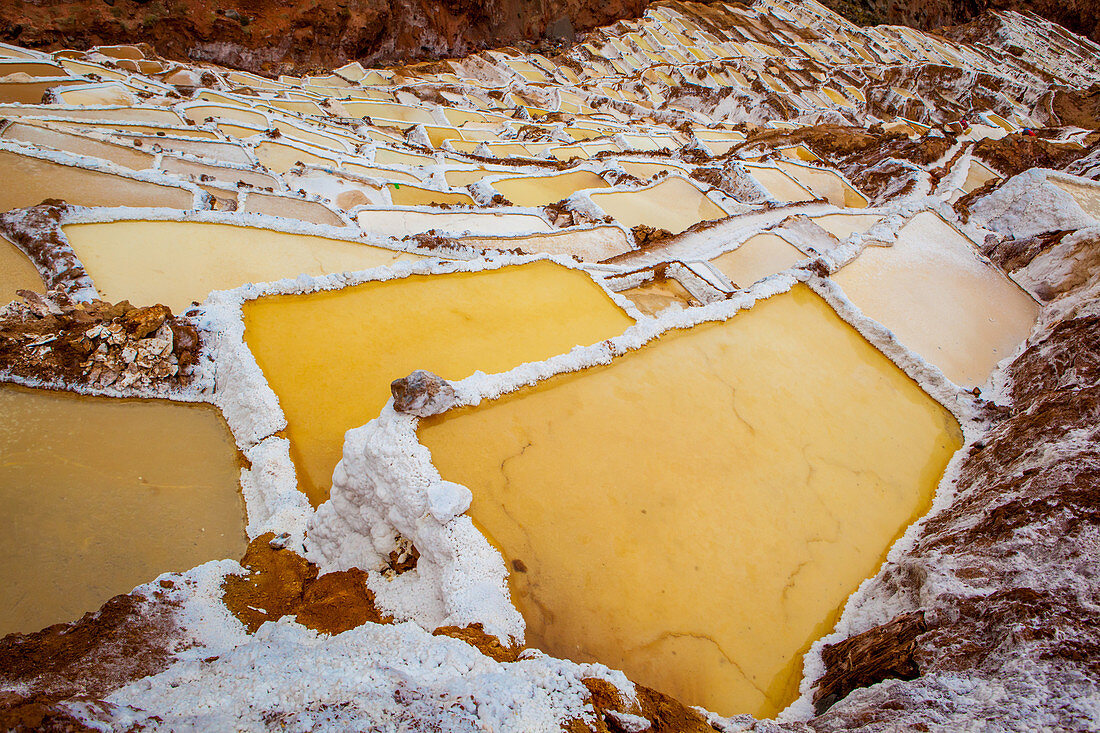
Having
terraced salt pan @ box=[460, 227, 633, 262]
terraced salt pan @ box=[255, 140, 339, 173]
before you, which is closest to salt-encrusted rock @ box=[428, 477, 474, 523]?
terraced salt pan @ box=[460, 227, 633, 262]

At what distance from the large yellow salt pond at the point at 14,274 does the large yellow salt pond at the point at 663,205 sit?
9.93 metres

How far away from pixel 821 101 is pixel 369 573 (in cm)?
3075

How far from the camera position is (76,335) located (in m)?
5.23

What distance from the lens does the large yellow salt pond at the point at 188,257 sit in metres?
6.49

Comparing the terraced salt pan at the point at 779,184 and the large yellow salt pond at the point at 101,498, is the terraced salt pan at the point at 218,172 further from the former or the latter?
the terraced salt pan at the point at 779,184

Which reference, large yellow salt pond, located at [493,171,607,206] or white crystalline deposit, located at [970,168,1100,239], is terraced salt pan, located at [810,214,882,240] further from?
large yellow salt pond, located at [493,171,607,206]

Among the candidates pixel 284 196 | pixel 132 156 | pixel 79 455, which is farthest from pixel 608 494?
pixel 132 156

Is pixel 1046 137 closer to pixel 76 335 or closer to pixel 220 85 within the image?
pixel 76 335

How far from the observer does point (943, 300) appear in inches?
328

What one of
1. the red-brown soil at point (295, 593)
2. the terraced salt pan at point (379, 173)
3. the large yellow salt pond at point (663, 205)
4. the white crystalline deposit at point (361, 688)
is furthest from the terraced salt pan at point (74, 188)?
the large yellow salt pond at point (663, 205)

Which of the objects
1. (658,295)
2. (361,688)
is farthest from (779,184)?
(361,688)

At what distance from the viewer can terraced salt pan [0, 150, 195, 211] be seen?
7738 millimetres

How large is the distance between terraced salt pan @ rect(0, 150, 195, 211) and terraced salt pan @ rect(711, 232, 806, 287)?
929 centimetres

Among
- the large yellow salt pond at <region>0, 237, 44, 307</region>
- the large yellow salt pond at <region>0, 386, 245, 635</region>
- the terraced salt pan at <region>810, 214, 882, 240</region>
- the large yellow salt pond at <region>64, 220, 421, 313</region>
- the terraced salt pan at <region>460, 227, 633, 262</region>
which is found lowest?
the large yellow salt pond at <region>0, 386, 245, 635</region>
